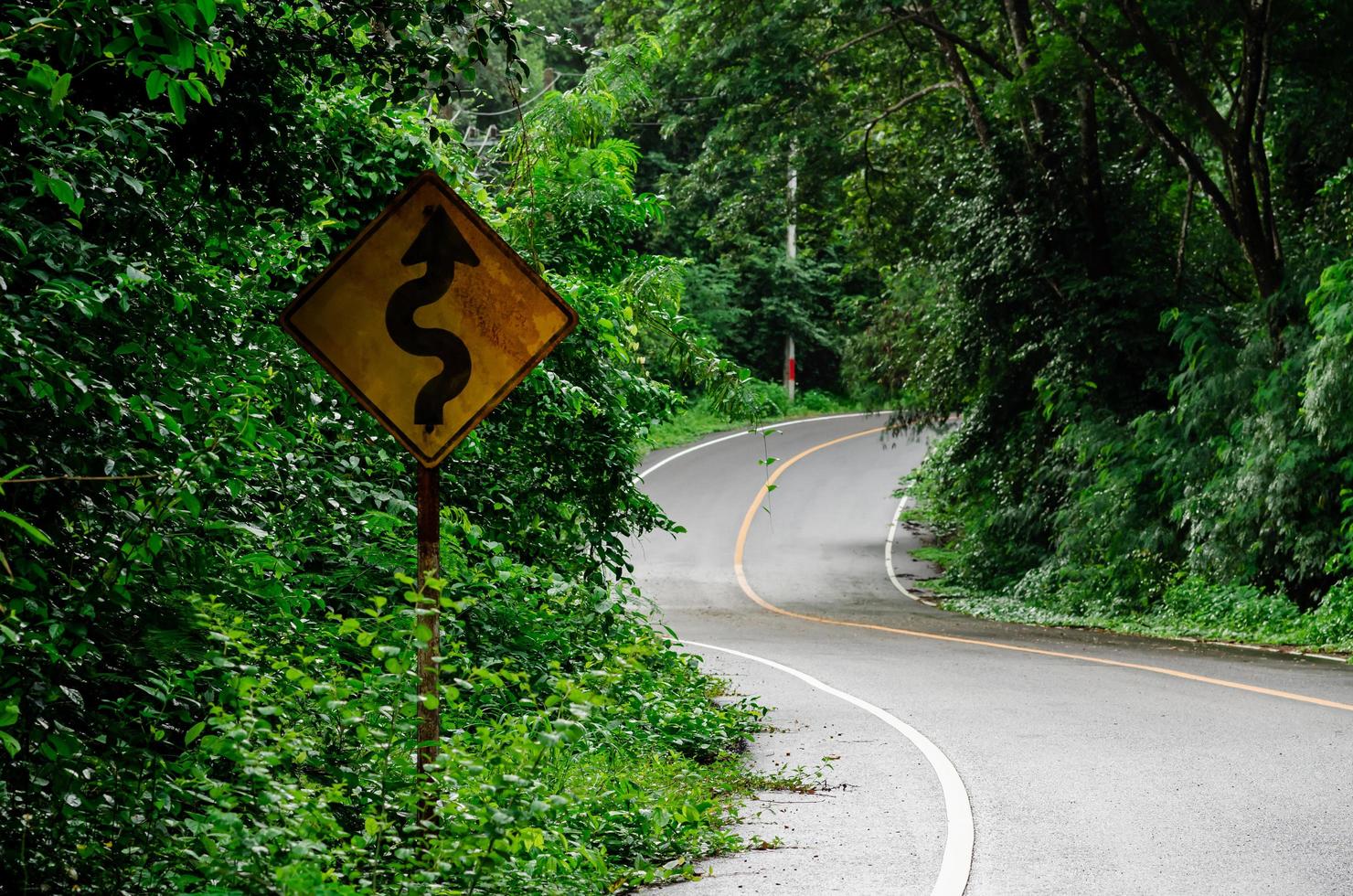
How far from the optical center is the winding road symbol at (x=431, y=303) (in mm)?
4762

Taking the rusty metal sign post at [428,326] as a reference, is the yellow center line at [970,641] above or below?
below

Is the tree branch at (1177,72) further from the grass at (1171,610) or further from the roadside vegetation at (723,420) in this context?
the roadside vegetation at (723,420)

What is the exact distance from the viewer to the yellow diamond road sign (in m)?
4.72

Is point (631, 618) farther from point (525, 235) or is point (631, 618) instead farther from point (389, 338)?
point (389, 338)

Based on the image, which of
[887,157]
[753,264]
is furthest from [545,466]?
[753,264]

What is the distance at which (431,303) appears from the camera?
4.79 meters

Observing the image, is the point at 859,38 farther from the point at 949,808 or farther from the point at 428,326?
the point at 428,326

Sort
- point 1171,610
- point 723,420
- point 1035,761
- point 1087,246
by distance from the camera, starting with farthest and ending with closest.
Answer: point 723,420, point 1087,246, point 1171,610, point 1035,761

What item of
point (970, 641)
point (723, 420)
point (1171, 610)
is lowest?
point (970, 641)

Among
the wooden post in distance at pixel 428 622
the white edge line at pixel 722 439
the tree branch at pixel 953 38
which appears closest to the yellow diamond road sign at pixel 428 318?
the wooden post in distance at pixel 428 622

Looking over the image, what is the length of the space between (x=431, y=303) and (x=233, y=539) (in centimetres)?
135

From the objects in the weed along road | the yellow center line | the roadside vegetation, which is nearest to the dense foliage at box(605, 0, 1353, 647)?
the weed along road

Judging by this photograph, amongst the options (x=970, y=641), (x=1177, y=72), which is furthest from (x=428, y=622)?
(x=1177, y=72)

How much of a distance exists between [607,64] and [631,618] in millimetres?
4726
